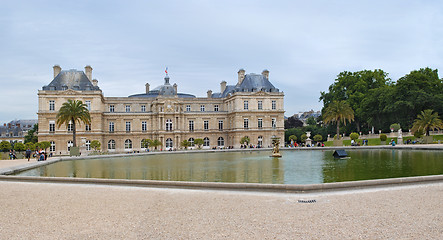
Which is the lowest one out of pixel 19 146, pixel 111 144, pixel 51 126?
pixel 111 144

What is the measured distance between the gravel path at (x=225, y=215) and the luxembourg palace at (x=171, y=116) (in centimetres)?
4494

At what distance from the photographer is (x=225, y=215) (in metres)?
8.71

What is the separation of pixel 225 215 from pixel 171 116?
5206cm

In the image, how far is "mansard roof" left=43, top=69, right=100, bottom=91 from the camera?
5453cm

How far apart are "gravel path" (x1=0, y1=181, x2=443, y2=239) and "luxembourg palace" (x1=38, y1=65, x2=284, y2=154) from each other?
44.9 metres

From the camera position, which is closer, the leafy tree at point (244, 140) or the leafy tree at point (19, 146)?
the leafy tree at point (19, 146)

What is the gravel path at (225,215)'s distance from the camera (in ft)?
24.0

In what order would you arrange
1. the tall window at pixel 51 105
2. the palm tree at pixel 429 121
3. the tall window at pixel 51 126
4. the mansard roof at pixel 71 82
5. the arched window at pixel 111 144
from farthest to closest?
the arched window at pixel 111 144, the mansard roof at pixel 71 82, the tall window at pixel 51 105, the tall window at pixel 51 126, the palm tree at pixel 429 121

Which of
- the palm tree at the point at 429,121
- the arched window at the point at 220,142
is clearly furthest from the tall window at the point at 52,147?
the palm tree at the point at 429,121

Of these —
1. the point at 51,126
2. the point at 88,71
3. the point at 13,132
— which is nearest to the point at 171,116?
the point at 88,71

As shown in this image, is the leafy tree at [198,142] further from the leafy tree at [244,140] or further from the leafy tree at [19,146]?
the leafy tree at [19,146]

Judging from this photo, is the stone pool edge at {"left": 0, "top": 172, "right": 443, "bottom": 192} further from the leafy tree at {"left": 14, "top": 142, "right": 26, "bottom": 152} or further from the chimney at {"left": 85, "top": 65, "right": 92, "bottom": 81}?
the chimney at {"left": 85, "top": 65, "right": 92, "bottom": 81}

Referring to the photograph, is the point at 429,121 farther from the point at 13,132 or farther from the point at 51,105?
the point at 13,132

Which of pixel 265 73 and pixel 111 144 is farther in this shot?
pixel 265 73
